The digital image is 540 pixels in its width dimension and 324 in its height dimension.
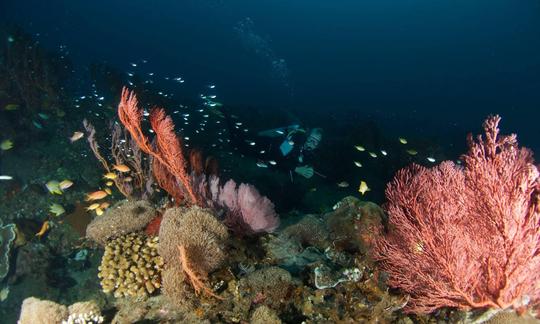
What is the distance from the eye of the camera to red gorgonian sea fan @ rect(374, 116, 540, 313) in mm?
3498

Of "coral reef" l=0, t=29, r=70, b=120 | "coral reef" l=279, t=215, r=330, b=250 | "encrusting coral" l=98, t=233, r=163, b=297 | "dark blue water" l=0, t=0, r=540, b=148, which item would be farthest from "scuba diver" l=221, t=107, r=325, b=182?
"dark blue water" l=0, t=0, r=540, b=148

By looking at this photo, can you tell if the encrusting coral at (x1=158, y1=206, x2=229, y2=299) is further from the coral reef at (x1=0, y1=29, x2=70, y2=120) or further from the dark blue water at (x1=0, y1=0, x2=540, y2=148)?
the dark blue water at (x1=0, y1=0, x2=540, y2=148)

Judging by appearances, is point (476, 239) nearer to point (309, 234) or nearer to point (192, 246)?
point (309, 234)

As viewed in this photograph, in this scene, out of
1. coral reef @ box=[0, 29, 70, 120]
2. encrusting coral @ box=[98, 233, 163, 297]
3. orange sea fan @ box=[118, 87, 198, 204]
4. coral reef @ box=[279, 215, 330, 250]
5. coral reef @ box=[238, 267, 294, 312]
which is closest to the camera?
coral reef @ box=[238, 267, 294, 312]

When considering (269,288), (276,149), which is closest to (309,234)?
(269,288)

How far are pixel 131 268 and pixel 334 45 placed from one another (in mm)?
143575

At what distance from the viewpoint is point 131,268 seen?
5.43m

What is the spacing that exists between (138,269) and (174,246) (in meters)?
1.04

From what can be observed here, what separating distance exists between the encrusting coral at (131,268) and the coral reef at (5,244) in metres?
7.26

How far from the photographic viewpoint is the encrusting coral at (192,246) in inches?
181

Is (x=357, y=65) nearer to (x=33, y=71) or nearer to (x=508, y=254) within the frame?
(x=33, y=71)

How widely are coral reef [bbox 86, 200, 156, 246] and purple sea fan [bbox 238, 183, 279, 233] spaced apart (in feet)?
6.76

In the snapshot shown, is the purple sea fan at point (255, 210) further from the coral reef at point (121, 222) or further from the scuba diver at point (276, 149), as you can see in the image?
the scuba diver at point (276, 149)

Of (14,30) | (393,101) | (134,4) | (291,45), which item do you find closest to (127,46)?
(134,4)
